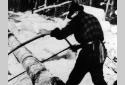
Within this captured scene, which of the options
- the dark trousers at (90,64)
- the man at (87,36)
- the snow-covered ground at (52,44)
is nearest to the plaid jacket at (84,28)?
the man at (87,36)

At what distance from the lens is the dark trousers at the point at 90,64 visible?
311 cm

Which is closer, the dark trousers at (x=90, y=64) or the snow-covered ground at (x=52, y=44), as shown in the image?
the dark trousers at (x=90, y=64)

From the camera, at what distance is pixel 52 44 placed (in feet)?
13.3

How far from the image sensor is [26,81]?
3932mm

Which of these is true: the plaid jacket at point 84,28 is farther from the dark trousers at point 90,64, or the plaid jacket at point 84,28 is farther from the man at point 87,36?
the dark trousers at point 90,64

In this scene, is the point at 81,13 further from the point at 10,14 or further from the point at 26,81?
the point at 10,14

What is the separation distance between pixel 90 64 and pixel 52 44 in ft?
3.54

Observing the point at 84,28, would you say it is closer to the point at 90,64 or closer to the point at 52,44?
the point at 90,64

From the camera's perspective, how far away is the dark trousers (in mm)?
3105

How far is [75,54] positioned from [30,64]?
731 mm

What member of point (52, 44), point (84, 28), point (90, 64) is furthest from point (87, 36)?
point (52, 44)

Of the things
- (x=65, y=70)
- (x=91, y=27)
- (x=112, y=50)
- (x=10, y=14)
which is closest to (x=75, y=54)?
(x=65, y=70)

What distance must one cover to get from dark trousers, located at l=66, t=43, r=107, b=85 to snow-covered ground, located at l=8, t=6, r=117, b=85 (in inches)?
14.7

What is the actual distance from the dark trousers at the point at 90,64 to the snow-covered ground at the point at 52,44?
37cm
